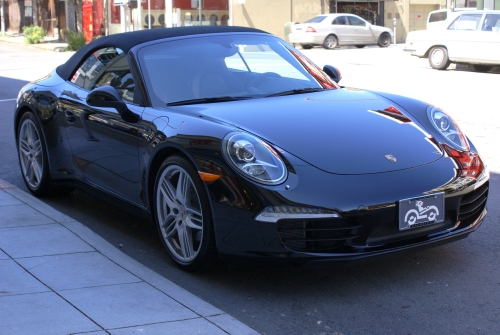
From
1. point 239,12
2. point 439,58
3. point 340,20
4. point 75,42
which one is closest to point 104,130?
point 439,58

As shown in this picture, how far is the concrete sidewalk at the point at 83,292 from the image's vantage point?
333 cm

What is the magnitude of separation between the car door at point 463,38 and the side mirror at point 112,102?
50.0 feet

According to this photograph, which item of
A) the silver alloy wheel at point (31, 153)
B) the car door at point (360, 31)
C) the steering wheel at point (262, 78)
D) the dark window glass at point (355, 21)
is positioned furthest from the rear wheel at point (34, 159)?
the dark window glass at point (355, 21)

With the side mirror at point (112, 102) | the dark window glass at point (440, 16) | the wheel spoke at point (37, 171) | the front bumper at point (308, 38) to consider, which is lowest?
the wheel spoke at point (37, 171)

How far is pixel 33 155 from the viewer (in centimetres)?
610

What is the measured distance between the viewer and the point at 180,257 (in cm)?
429

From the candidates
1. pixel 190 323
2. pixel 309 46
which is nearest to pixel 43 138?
pixel 190 323

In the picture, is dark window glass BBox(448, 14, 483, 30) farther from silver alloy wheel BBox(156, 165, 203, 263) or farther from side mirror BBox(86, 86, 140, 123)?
silver alloy wheel BBox(156, 165, 203, 263)

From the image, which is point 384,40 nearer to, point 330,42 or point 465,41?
point 330,42

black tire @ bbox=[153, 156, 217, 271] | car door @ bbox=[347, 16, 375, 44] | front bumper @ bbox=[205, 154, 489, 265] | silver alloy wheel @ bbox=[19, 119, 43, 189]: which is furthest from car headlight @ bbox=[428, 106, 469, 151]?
car door @ bbox=[347, 16, 375, 44]

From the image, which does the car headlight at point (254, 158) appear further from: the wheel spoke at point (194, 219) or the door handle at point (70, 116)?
the door handle at point (70, 116)

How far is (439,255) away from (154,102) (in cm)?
199

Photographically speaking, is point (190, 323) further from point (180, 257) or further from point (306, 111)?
point (306, 111)

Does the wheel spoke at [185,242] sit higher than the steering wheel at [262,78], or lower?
lower
